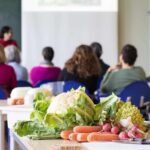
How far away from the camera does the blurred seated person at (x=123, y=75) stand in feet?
18.3

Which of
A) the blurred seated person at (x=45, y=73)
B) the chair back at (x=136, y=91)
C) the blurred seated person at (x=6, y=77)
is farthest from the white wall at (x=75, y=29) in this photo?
the chair back at (x=136, y=91)

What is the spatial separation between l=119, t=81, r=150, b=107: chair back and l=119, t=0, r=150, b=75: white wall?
497 cm

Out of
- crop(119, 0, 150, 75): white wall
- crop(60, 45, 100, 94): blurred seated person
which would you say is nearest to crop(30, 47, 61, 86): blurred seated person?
crop(60, 45, 100, 94): blurred seated person

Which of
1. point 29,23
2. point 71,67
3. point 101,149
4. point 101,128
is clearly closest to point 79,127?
point 101,128

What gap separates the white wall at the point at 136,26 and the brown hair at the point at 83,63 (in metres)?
4.19

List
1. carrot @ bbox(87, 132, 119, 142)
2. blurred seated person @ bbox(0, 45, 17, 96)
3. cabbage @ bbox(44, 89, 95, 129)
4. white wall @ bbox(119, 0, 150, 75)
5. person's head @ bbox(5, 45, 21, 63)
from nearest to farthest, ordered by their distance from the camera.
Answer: carrot @ bbox(87, 132, 119, 142) < cabbage @ bbox(44, 89, 95, 129) < blurred seated person @ bbox(0, 45, 17, 96) < person's head @ bbox(5, 45, 21, 63) < white wall @ bbox(119, 0, 150, 75)

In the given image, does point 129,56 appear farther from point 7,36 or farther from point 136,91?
point 7,36

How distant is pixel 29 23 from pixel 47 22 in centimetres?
35

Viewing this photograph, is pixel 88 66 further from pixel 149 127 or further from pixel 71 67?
pixel 149 127

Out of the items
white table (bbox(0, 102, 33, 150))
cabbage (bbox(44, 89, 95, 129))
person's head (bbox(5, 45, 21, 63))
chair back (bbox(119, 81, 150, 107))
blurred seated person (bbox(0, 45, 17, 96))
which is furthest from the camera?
person's head (bbox(5, 45, 21, 63))

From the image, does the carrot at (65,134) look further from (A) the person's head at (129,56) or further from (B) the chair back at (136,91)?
(A) the person's head at (129,56)

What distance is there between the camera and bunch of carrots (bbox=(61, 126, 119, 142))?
2.00m

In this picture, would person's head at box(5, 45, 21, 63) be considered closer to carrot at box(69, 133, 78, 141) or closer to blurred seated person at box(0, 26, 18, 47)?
blurred seated person at box(0, 26, 18, 47)

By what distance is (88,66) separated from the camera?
5848 mm
